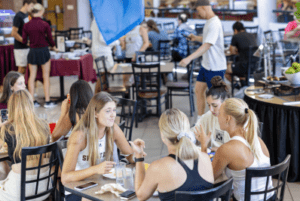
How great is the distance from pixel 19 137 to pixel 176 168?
51.9 inches

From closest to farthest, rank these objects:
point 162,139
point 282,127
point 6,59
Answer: point 162,139 < point 282,127 < point 6,59

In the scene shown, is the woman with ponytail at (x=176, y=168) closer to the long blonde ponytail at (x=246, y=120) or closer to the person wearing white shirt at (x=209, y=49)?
the long blonde ponytail at (x=246, y=120)

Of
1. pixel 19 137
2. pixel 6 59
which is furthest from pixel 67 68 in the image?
pixel 19 137

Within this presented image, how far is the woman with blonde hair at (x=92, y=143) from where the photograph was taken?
220 centimetres

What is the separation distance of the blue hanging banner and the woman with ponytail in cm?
60

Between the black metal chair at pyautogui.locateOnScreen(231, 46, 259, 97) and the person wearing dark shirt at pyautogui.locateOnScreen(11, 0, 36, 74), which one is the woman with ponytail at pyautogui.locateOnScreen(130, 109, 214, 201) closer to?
the black metal chair at pyautogui.locateOnScreen(231, 46, 259, 97)

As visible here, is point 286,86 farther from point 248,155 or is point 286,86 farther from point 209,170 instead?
point 209,170

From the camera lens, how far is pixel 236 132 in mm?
2221

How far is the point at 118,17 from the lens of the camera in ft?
4.68

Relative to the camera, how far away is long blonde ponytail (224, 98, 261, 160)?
216 centimetres

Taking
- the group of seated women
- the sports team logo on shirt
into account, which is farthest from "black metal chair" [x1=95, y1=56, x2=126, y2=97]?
the sports team logo on shirt

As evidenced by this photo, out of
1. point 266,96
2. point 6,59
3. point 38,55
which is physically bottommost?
point 266,96

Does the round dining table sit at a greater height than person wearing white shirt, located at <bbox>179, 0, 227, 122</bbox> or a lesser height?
lesser

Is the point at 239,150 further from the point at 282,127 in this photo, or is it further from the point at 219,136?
the point at 282,127
